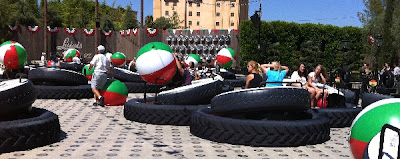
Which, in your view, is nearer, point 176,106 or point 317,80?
point 176,106

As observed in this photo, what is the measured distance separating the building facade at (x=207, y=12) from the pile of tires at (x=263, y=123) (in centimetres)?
9640

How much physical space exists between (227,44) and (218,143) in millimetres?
27760

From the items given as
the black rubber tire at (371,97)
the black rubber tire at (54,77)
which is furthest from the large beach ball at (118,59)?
the black rubber tire at (371,97)

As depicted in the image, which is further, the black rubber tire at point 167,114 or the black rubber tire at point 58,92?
the black rubber tire at point 58,92

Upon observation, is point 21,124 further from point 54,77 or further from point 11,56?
point 11,56

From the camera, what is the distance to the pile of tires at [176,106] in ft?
27.2

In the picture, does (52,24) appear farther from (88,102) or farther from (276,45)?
(88,102)

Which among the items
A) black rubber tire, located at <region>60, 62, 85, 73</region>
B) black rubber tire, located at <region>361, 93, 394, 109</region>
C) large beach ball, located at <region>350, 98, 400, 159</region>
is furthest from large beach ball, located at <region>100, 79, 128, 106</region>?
large beach ball, located at <region>350, 98, 400, 159</region>

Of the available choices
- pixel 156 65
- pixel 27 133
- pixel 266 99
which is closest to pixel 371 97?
pixel 266 99

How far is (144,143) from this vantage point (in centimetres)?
663

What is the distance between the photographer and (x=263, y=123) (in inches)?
253

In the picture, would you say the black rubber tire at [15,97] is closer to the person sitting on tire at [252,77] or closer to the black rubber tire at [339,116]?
the person sitting on tire at [252,77]

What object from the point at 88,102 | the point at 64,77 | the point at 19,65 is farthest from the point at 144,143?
the point at 19,65

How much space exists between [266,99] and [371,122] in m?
3.06
